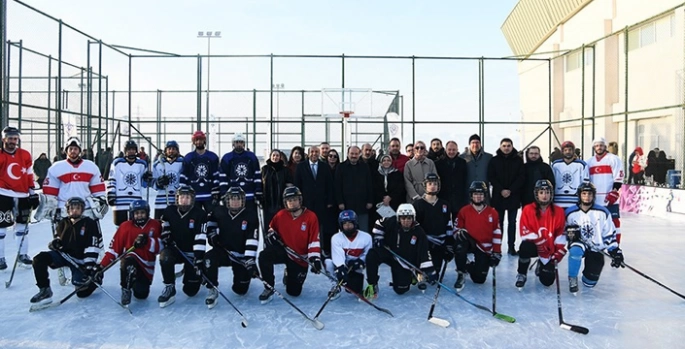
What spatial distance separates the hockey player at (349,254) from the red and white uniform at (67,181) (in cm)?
266

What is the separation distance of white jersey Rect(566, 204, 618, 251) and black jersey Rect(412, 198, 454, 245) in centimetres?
119

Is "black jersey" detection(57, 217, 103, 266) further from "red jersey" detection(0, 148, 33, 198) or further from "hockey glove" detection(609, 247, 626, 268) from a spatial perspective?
"hockey glove" detection(609, 247, 626, 268)

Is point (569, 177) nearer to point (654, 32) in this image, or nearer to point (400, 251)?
point (400, 251)

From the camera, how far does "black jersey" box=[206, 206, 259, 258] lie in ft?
15.1

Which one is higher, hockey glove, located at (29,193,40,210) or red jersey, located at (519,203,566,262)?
hockey glove, located at (29,193,40,210)

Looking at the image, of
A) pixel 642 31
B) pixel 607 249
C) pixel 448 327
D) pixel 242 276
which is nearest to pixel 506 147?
pixel 607 249

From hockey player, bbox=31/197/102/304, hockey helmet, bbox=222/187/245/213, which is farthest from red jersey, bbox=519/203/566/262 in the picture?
hockey player, bbox=31/197/102/304

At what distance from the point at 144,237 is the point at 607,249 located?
14.0 feet

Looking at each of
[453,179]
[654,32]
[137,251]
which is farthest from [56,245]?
[654,32]

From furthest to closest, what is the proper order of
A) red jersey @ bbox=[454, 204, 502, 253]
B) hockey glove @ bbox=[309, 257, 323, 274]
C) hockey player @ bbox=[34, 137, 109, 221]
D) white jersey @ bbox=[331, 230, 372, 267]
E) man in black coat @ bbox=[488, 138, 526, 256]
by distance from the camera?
man in black coat @ bbox=[488, 138, 526, 256] → hockey player @ bbox=[34, 137, 109, 221] → red jersey @ bbox=[454, 204, 502, 253] → white jersey @ bbox=[331, 230, 372, 267] → hockey glove @ bbox=[309, 257, 323, 274]

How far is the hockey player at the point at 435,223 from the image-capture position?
5109 millimetres

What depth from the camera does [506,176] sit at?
19.7 feet

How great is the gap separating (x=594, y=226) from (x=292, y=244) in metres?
2.96

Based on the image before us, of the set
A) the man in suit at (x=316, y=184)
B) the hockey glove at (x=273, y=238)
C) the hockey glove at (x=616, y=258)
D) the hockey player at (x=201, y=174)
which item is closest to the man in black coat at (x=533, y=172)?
the hockey glove at (x=616, y=258)
